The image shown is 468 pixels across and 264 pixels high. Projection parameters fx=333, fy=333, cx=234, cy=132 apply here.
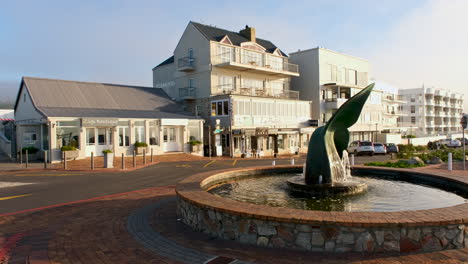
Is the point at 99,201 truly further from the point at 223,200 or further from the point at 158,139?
the point at 158,139

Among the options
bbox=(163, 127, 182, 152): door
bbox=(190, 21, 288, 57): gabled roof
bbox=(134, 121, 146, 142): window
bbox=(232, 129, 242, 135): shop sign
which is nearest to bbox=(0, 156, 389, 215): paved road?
bbox=(134, 121, 146, 142): window

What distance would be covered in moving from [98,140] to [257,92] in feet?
60.3

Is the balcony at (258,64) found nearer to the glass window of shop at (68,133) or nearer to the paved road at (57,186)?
the glass window of shop at (68,133)

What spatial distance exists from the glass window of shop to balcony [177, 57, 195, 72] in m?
14.2

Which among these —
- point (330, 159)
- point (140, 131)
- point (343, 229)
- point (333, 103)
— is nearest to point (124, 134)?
point (140, 131)

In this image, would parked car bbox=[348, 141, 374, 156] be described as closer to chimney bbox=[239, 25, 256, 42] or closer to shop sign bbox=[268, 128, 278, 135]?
shop sign bbox=[268, 128, 278, 135]

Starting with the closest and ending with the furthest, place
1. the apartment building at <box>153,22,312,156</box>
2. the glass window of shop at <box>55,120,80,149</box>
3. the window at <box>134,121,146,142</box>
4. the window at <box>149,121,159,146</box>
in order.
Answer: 1. the glass window of shop at <box>55,120,80,149</box>
2. the window at <box>134,121,146,142</box>
3. the window at <box>149,121,159,146</box>
4. the apartment building at <box>153,22,312,156</box>

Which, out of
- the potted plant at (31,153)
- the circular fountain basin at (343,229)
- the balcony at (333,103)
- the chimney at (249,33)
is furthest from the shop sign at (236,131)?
the circular fountain basin at (343,229)

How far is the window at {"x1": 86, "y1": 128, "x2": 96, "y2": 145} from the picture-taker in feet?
85.1

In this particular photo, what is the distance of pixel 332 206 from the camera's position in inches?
307

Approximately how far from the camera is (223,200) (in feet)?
21.7

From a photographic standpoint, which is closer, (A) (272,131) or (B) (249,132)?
(B) (249,132)

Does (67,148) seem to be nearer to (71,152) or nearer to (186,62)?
(71,152)

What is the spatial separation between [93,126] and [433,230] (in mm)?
24603
